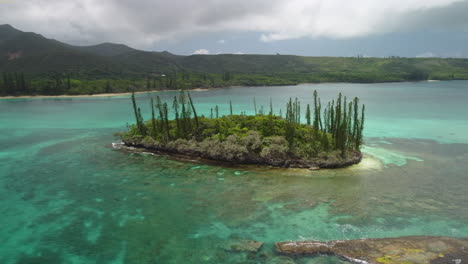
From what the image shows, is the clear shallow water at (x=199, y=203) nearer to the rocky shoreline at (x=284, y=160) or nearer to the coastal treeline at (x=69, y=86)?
the rocky shoreline at (x=284, y=160)

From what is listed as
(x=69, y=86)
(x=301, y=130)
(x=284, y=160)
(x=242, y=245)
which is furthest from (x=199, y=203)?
(x=69, y=86)

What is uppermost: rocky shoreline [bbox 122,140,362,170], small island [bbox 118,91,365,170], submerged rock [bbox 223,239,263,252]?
small island [bbox 118,91,365,170]

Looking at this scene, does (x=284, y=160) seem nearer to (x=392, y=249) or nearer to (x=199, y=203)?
(x=199, y=203)

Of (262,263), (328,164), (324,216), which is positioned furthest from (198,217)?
(328,164)

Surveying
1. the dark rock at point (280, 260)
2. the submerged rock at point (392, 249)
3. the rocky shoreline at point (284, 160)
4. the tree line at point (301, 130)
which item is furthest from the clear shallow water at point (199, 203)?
the tree line at point (301, 130)

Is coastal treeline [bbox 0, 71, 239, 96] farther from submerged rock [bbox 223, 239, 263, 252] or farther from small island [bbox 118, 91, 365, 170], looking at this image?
submerged rock [bbox 223, 239, 263, 252]

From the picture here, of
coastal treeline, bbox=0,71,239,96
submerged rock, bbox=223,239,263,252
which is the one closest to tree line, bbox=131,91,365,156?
submerged rock, bbox=223,239,263,252
